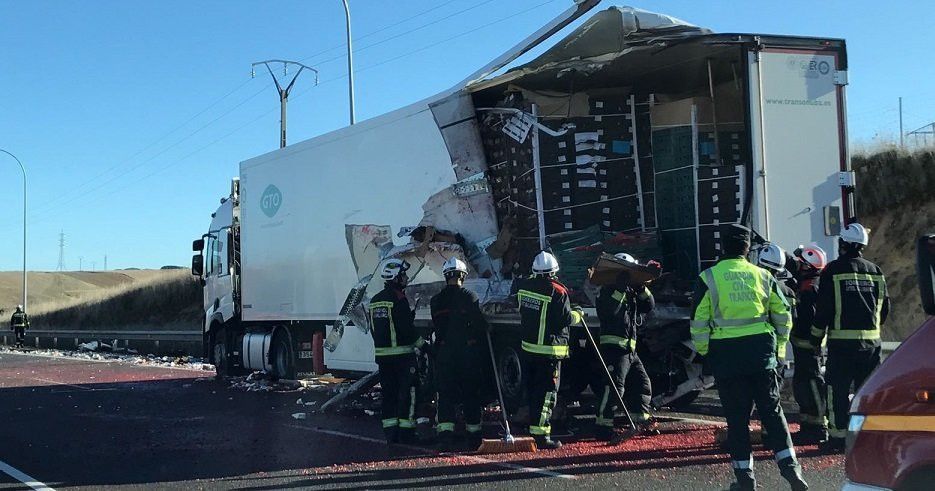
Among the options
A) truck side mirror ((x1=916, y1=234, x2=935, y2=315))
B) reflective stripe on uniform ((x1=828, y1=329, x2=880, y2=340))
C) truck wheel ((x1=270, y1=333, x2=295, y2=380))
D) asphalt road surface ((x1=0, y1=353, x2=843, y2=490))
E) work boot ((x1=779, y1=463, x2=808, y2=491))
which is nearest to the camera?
truck side mirror ((x1=916, y1=234, x2=935, y2=315))

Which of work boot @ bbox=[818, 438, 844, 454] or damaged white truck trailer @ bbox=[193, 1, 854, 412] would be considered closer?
work boot @ bbox=[818, 438, 844, 454]

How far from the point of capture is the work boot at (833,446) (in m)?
7.10

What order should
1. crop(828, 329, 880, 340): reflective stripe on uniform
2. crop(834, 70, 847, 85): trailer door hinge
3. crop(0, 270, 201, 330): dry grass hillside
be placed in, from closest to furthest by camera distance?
1. crop(828, 329, 880, 340): reflective stripe on uniform
2. crop(834, 70, 847, 85): trailer door hinge
3. crop(0, 270, 201, 330): dry grass hillside

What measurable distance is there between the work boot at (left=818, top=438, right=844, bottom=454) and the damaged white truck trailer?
1.41 m

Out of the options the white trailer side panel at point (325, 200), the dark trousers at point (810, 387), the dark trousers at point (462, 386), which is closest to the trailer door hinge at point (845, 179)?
the dark trousers at point (810, 387)

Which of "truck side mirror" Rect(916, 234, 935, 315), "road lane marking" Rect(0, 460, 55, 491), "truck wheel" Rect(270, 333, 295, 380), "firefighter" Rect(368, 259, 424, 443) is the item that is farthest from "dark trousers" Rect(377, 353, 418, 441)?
"truck wheel" Rect(270, 333, 295, 380)

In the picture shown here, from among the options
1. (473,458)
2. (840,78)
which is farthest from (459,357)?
(840,78)

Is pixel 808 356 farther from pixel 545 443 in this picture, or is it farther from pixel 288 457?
pixel 288 457

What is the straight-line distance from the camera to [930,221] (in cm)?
1848

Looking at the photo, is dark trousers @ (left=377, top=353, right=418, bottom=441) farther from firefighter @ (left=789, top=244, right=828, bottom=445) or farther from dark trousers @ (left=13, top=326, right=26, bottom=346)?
dark trousers @ (left=13, top=326, right=26, bottom=346)

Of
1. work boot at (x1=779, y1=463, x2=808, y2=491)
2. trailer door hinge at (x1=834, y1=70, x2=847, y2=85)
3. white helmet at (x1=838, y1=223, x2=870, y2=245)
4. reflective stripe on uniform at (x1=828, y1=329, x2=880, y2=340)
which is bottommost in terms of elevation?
work boot at (x1=779, y1=463, x2=808, y2=491)

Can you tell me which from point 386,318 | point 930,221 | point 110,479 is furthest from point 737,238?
point 930,221

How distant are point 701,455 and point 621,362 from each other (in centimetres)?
116

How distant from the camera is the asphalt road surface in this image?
21.6 feet
